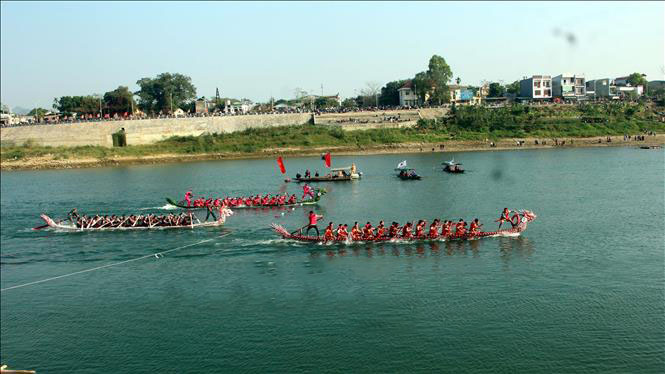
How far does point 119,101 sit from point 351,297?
10869cm

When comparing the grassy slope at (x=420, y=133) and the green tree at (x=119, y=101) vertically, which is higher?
the green tree at (x=119, y=101)

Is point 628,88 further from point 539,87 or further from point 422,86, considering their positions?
point 422,86

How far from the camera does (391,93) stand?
5034 inches

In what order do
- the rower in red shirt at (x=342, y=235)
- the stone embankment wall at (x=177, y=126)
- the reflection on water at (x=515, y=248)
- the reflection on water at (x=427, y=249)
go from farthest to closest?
the stone embankment wall at (x=177, y=126) → the rower in red shirt at (x=342, y=235) → the reflection on water at (x=427, y=249) → the reflection on water at (x=515, y=248)

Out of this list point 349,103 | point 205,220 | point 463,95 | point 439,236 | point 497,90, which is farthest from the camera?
point 349,103

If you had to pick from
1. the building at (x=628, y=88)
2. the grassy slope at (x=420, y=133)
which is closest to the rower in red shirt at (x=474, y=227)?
the grassy slope at (x=420, y=133)

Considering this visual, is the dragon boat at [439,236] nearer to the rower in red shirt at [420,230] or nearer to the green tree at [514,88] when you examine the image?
the rower in red shirt at [420,230]

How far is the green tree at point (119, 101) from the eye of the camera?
121106 mm

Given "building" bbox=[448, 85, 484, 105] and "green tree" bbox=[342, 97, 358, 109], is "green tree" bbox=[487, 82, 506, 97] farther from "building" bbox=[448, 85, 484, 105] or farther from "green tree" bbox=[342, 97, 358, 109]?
"green tree" bbox=[342, 97, 358, 109]

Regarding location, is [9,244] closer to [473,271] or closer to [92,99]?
[473,271]

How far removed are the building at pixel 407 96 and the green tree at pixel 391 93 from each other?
2850 millimetres

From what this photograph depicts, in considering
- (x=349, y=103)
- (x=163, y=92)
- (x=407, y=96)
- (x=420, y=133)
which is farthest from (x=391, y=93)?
(x=163, y=92)

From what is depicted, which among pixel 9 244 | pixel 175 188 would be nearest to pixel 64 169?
pixel 175 188

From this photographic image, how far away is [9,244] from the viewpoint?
36.6m
